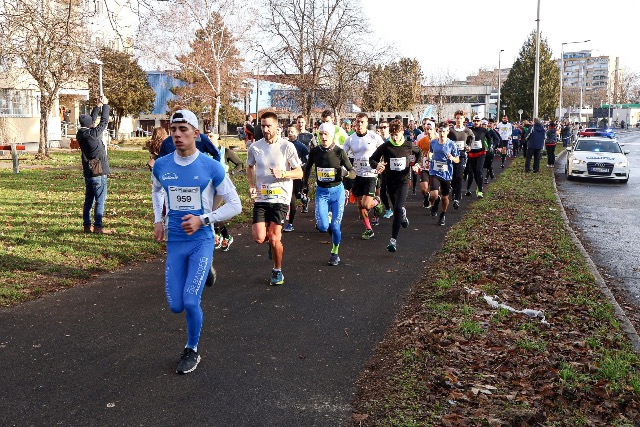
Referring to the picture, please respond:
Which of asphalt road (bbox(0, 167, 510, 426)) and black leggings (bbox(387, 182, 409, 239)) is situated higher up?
black leggings (bbox(387, 182, 409, 239))

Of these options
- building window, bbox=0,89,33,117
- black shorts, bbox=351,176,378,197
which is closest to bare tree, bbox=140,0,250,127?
building window, bbox=0,89,33,117

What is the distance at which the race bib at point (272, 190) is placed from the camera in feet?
25.7

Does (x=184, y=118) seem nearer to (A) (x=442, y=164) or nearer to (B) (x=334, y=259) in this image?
(B) (x=334, y=259)

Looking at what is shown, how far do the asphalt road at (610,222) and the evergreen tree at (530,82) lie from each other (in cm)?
6133

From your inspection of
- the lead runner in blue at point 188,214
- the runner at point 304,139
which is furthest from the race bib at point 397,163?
the lead runner in blue at point 188,214

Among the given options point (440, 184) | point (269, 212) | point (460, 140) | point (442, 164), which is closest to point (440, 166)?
point (442, 164)

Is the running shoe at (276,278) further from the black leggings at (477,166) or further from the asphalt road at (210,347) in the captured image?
the black leggings at (477,166)

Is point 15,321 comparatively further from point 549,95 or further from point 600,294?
point 549,95

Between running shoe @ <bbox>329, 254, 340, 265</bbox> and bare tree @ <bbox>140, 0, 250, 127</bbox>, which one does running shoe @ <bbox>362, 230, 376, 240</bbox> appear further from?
bare tree @ <bbox>140, 0, 250, 127</bbox>

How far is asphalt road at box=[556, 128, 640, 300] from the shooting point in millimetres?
9180

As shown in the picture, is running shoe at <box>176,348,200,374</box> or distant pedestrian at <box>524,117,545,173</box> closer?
running shoe at <box>176,348,200,374</box>

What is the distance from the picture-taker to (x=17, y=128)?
3603 cm

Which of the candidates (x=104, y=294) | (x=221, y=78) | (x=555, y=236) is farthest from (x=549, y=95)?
(x=104, y=294)

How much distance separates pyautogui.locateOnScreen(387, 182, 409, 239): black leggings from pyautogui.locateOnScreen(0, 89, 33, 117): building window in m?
31.7
